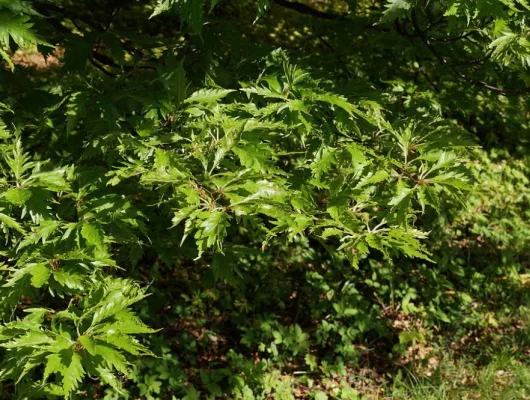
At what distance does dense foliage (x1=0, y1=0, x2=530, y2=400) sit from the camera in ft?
6.05

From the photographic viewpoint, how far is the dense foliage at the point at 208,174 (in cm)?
184

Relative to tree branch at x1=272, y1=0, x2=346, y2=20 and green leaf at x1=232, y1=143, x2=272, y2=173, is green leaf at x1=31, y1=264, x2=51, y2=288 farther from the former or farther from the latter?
tree branch at x1=272, y1=0, x2=346, y2=20

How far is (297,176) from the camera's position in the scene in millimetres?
2191

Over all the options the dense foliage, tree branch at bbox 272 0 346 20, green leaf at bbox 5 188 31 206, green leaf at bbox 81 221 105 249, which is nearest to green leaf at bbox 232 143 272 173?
the dense foliage

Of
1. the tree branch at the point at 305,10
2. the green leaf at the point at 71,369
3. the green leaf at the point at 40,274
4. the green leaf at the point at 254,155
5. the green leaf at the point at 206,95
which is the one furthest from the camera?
the tree branch at the point at 305,10

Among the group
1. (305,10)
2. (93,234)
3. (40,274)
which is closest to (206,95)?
(93,234)

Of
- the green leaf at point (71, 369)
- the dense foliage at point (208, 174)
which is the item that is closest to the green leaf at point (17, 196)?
the dense foliage at point (208, 174)

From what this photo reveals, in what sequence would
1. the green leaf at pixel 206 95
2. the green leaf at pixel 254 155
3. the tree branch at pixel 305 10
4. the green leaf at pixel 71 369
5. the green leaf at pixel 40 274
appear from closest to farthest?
1. the green leaf at pixel 71 369
2. the green leaf at pixel 40 274
3. the green leaf at pixel 254 155
4. the green leaf at pixel 206 95
5. the tree branch at pixel 305 10

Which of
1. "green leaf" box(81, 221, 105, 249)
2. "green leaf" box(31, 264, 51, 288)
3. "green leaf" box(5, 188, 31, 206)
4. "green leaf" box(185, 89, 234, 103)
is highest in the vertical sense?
"green leaf" box(185, 89, 234, 103)

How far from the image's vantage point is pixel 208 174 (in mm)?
1849

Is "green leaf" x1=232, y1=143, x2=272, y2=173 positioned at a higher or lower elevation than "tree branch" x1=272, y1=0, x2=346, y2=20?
lower

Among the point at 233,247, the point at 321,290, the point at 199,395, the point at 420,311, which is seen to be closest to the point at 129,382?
the point at 199,395

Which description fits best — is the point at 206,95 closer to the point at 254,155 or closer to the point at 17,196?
the point at 254,155

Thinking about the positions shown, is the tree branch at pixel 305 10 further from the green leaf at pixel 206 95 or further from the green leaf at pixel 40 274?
the green leaf at pixel 40 274
